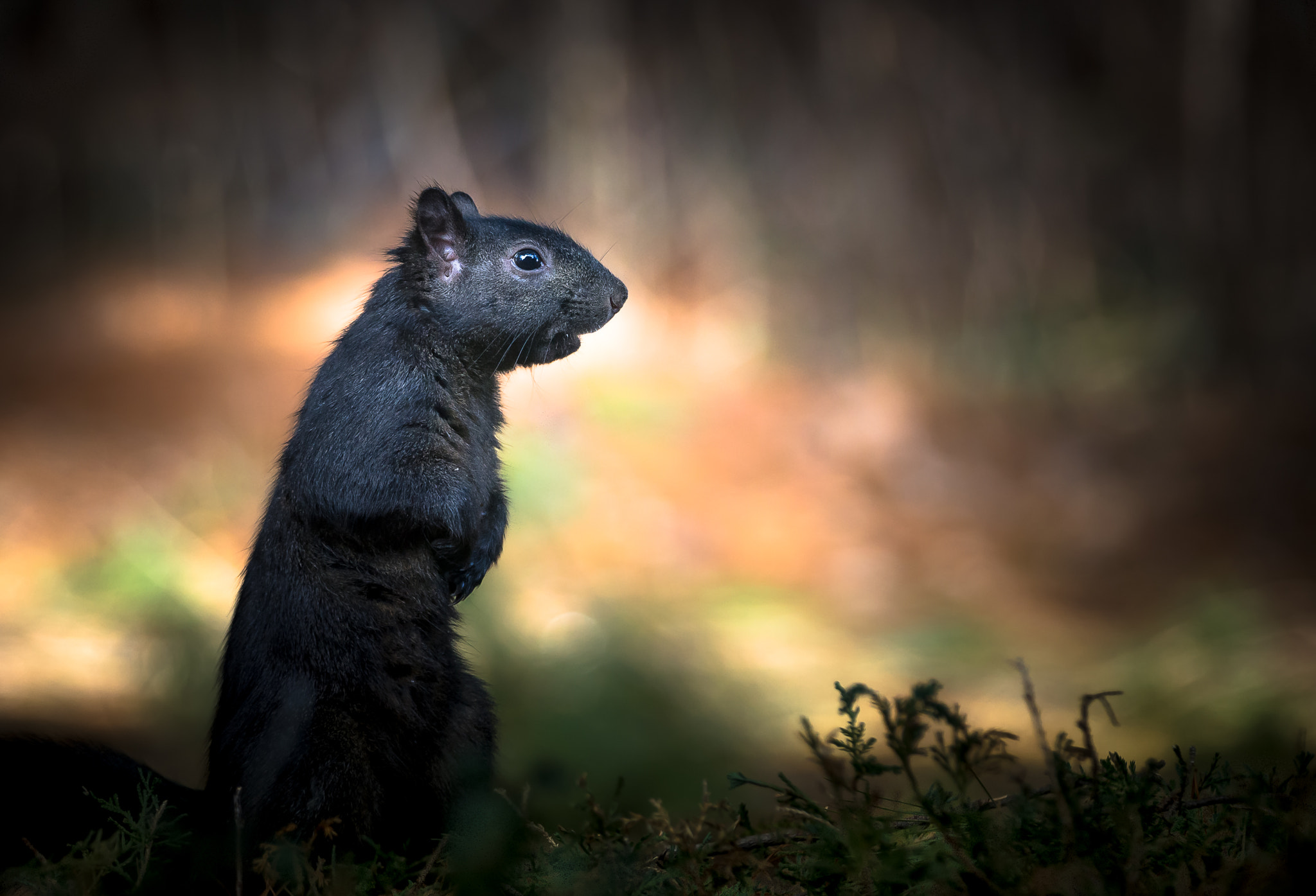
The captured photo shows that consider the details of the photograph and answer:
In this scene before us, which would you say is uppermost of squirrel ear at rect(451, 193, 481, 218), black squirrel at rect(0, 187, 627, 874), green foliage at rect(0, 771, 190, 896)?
squirrel ear at rect(451, 193, 481, 218)

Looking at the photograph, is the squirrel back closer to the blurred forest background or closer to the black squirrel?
the black squirrel

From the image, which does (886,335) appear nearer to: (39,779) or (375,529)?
(375,529)

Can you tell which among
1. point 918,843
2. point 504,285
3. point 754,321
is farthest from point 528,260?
point 754,321

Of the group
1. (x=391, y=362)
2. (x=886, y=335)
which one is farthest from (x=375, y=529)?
(x=886, y=335)

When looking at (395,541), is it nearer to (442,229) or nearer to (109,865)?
(442,229)

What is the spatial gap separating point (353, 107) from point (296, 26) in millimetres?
995

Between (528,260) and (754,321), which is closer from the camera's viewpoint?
(528,260)

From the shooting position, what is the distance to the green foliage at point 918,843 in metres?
1.49

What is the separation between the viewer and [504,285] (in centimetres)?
313

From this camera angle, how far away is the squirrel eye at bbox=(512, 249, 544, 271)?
3180 mm

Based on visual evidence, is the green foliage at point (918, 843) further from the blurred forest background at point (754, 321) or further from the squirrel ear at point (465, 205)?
the blurred forest background at point (754, 321)

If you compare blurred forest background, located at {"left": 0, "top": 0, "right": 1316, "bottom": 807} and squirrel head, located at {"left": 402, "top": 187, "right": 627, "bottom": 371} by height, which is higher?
blurred forest background, located at {"left": 0, "top": 0, "right": 1316, "bottom": 807}

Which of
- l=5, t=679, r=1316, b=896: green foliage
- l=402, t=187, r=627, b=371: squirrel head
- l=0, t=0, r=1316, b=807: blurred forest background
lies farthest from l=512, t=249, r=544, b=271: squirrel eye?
l=0, t=0, r=1316, b=807: blurred forest background

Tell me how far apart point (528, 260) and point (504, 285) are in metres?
0.12
